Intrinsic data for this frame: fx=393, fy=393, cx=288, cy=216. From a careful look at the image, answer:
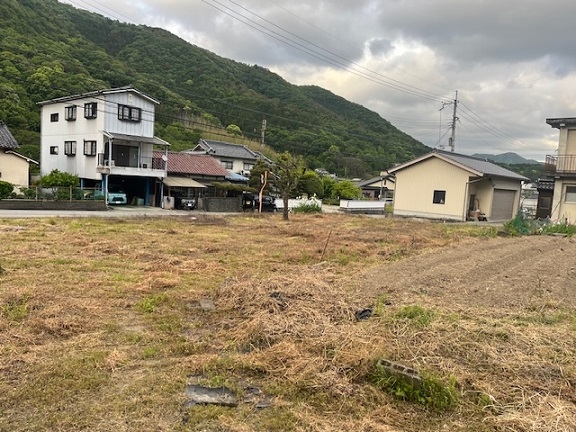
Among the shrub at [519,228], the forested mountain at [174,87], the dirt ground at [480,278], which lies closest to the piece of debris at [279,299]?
the dirt ground at [480,278]

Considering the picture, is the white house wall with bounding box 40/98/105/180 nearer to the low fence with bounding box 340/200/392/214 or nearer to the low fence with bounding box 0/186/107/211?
the low fence with bounding box 0/186/107/211

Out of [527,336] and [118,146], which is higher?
[118,146]

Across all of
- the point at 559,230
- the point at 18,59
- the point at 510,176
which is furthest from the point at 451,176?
the point at 18,59

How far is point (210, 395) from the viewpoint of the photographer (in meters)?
2.96

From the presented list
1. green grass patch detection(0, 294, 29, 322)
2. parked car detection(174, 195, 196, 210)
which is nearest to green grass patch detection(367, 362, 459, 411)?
green grass patch detection(0, 294, 29, 322)

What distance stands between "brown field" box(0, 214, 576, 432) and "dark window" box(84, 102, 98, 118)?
Result: 1820 cm

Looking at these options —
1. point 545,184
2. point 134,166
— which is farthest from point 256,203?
point 545,184

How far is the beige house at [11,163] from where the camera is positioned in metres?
22.5

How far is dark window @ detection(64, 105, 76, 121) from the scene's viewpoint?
81.5 ft

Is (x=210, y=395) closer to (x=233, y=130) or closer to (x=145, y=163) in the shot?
(x=145, y=163)

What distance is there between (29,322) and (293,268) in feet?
15.0

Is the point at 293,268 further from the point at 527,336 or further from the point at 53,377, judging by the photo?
the point at 53,377

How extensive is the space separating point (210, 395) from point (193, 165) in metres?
26.8

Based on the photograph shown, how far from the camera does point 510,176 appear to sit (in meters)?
24.0
